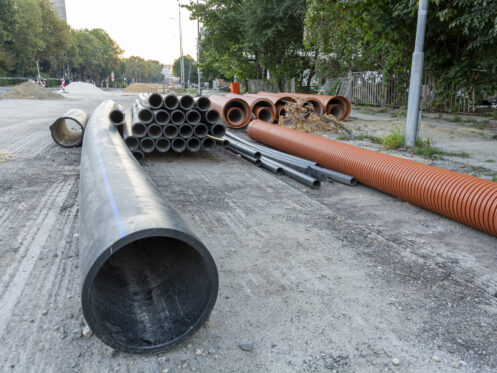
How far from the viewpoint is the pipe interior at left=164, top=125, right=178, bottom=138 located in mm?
7252

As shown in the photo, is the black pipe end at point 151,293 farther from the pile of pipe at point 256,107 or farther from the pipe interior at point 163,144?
the pile of pipe at point 256,107

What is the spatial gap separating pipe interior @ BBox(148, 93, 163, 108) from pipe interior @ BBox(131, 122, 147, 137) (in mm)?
463

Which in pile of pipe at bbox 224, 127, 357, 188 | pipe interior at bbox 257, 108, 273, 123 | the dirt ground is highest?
pipe interior at bbox 257, 108, 273, 123

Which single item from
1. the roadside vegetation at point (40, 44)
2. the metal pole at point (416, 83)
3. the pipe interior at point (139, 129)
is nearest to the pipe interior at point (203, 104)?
the pipe interior at point (139, 129)

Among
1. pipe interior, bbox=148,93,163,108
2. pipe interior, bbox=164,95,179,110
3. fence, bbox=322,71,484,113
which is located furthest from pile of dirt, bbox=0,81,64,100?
pipe interior, bbox=164,95,179,110

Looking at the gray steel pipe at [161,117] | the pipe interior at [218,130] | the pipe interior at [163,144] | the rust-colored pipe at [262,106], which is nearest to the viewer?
the gray steel pipe at [161,117]

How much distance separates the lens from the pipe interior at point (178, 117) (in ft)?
23.6

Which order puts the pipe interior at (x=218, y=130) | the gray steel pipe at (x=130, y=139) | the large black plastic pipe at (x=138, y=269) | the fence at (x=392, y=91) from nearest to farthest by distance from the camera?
the large black plastic pipe at (x=138, y=269) < the gray steel pipe at (x=130, y=139) < the pipe interior at (x=218, y=130) < the fence at (x=392, y=91)

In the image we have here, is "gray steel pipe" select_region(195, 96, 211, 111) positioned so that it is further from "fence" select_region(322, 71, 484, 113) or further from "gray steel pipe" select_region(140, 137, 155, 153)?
"fence" select_region(322, 71, 484, 113)

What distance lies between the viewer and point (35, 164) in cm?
681

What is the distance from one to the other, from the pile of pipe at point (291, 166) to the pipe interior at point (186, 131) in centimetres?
86

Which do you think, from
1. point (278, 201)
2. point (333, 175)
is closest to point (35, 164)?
point (278, 201)

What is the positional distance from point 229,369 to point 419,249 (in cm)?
238

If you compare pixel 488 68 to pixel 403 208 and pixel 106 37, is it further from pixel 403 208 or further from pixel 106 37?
pixel 106 37
